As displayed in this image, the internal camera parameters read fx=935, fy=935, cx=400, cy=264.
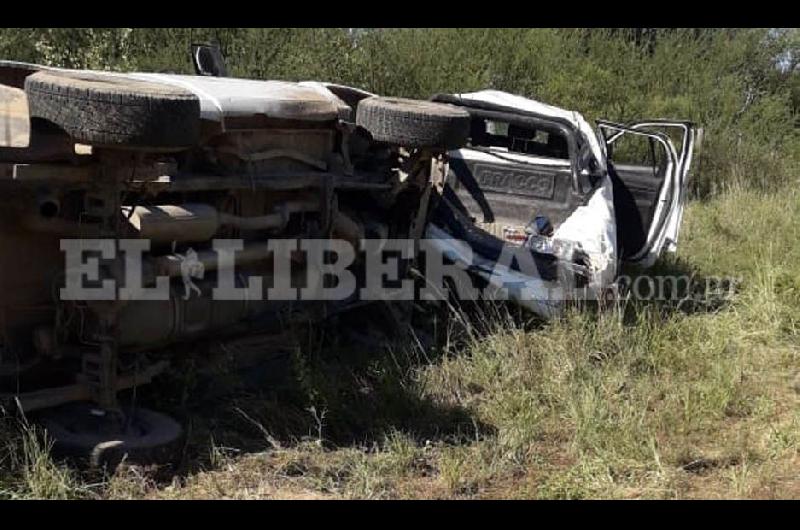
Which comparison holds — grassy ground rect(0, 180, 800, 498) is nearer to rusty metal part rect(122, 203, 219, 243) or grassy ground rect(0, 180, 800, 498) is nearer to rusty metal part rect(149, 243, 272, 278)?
rusty metal part rect(149, 243, 272, 278)

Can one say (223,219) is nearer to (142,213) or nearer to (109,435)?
(142,213)

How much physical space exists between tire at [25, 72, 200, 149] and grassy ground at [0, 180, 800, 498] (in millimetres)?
1209

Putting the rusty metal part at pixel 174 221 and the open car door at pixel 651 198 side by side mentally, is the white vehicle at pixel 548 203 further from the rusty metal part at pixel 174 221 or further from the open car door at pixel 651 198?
the rusty metal part at pixel 174 221

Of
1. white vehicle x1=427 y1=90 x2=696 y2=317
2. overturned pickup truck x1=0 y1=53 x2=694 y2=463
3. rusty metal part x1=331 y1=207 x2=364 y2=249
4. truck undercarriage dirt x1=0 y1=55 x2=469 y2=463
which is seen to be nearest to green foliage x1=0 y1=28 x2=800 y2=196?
white vehicle x1=427 y1=90 x2=696 y2=317

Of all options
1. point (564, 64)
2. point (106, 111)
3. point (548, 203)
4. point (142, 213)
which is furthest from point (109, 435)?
point (564, 64)

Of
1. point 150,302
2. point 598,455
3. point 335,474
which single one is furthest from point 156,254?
point 598,455

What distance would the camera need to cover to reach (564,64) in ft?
48.6

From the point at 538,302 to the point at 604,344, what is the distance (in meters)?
0.55

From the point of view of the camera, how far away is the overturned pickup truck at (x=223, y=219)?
3.80m

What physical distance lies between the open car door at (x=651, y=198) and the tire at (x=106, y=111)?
466 centimetres

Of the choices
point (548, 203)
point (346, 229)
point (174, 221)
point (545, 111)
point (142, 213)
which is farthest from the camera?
point (545, 111)

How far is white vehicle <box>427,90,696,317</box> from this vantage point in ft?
20.2

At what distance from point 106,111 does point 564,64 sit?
40.0 feet

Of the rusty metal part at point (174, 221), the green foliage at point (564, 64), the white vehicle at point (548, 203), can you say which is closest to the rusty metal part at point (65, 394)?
the rusty metal part at point (174, 221)
